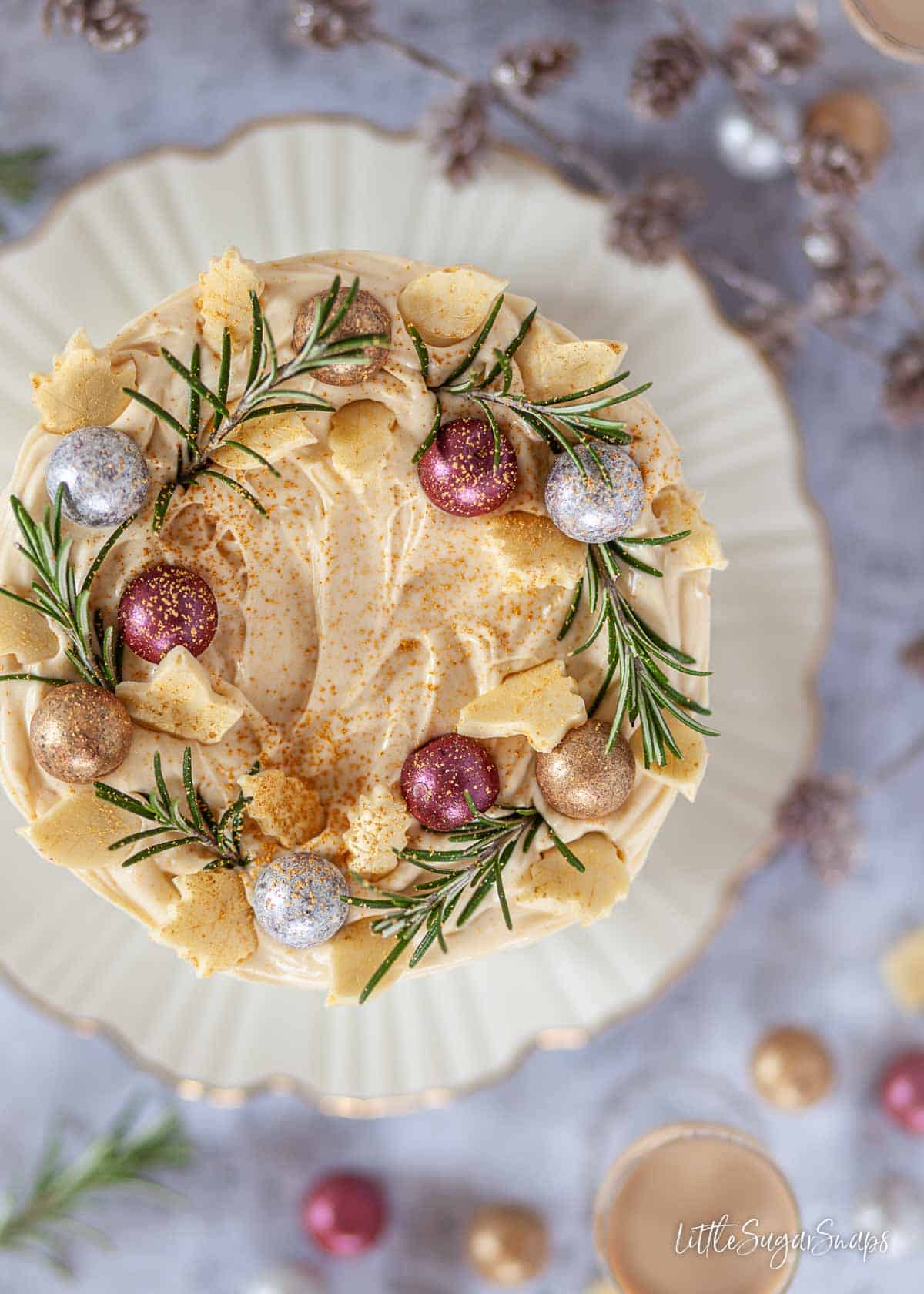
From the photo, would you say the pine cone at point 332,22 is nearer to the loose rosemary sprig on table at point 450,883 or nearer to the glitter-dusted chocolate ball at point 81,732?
the glitter-dusted chocolate ball at point 81,732

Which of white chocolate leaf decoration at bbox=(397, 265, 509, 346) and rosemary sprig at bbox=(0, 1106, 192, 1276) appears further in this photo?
rosemary sprig at bbox=(0, 1106, 192, 1276)

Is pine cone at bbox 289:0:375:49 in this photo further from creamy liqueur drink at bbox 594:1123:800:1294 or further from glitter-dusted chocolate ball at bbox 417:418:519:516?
creamy liqueur drink at bbox 594:1123:800:1294

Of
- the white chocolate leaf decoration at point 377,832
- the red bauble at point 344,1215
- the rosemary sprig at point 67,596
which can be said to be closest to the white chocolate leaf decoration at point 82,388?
the rosemary sprig at point 67,596

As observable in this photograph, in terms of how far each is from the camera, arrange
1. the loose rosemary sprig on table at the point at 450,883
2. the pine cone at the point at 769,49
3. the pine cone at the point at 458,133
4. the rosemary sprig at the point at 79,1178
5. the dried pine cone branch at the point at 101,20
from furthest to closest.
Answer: the rosemary sprig at the point at 79,1178, the pine cone at the point at 769,49, the pine cone at the point at 458,133, the dried pine cone branch at the point at 101,20, the loose rosemary sprig on table at the point at 450,883

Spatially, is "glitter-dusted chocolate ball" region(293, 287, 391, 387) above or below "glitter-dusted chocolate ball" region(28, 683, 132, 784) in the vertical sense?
above

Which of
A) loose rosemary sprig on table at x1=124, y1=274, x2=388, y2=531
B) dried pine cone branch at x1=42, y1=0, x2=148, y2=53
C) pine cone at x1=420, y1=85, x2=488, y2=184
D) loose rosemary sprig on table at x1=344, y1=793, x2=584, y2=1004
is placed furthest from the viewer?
pine cone at x1=420, y1=85, x2=488, y2=184

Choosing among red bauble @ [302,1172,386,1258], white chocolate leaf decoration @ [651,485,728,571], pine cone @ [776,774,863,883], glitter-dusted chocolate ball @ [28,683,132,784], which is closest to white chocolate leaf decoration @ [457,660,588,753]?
Result: white chocolate leaf decoration @ [651,485,728,571]

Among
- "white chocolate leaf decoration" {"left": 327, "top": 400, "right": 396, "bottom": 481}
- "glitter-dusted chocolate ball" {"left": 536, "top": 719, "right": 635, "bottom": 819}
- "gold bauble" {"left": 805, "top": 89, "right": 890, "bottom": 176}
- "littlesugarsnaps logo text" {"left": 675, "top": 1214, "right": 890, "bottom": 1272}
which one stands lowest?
"littlesugarsnaps logo text" {"left": 675, "top": 1214, "right": 890, "bottom": 1272}
